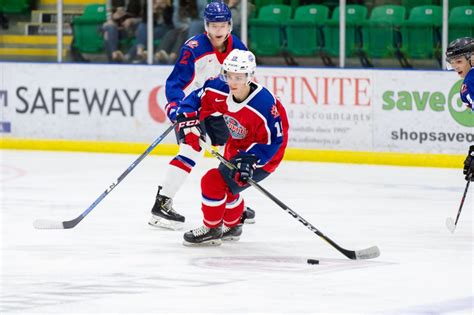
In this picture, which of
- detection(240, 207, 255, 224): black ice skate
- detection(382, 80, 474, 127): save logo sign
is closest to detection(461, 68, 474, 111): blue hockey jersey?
detection(240, 207, 255, 224): black ice skate

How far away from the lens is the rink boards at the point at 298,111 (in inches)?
372

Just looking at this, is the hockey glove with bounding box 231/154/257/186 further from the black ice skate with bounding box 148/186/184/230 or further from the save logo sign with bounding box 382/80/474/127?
the save logo sign with bounding box 382/80/474/127

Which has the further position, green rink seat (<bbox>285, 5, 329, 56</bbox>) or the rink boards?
green rink seat (<bbox>285, 5, 329, 56</bbox>)

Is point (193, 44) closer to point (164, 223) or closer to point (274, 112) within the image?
point (164, 223)

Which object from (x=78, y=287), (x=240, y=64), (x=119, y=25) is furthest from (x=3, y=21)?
(x=78, y=287)

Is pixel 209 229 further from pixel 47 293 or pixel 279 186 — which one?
pixel 279 186

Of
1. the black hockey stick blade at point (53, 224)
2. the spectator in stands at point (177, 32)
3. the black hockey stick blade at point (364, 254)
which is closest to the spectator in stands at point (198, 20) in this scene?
the spectator in stands at point (177, 32)

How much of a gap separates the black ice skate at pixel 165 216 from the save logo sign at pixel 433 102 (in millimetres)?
3389

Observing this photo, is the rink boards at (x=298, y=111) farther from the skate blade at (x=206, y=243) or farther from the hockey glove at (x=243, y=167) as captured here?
the hockey glove at (x=243, y=167)

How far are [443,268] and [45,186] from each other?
11.9ft

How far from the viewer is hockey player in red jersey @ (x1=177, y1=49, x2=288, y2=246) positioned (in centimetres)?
564

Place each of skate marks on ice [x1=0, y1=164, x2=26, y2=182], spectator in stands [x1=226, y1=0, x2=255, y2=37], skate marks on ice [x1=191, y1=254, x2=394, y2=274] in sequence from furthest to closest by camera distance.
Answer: spectator in stands [x1=226, y1=0, x2=255, y2=37] → skate marks on ice [x1=0, y1=164, x2=26, y2=182] → skate marks on ice [x1=191, y1=254, x2=394, y2=274]

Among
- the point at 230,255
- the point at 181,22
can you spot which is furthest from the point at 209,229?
the point at 181,22

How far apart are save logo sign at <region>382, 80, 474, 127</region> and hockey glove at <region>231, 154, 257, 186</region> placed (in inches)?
153
